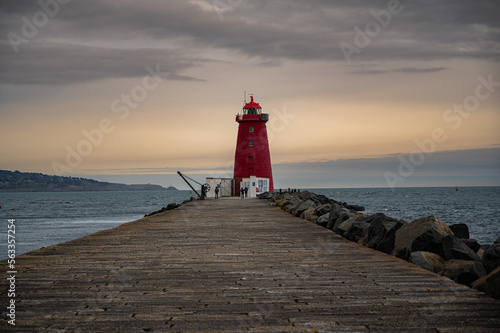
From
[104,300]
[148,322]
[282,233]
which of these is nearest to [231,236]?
[282,233]

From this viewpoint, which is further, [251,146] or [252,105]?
[252,105]

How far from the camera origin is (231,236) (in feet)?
31.2

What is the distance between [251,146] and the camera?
37469 mm

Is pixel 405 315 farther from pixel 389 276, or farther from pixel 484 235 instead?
pixel 484 235

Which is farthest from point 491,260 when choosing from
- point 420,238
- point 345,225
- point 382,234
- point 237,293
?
point 345,225

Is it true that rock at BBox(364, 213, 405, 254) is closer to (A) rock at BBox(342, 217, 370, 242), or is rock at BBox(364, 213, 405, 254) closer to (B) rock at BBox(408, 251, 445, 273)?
(A) rock at BBox(342, 217, 370, 242)

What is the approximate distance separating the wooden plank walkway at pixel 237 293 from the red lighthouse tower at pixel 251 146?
97.0ft

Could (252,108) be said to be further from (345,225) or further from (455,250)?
(455,250)

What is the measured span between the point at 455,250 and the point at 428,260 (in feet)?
1.21

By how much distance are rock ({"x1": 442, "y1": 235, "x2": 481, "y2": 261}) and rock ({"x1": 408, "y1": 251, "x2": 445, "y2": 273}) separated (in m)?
0.13

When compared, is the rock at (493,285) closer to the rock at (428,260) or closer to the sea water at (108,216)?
the rock at (428,260)

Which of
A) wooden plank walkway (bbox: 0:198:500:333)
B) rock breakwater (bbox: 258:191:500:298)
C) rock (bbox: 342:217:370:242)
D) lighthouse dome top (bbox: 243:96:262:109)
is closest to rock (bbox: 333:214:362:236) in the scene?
rock breakwater (bbox: 258:191:500:298)

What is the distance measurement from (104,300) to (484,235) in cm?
2648

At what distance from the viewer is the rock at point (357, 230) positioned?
858 cm
